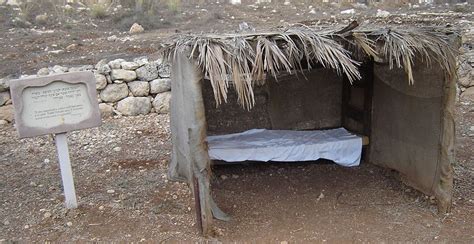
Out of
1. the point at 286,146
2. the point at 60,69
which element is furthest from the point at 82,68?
the point at 286,146

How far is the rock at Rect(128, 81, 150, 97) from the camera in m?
8.06

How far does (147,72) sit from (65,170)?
352 cm

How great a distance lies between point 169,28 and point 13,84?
24.7 feet

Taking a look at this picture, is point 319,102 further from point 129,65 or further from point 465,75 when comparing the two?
point 465,75

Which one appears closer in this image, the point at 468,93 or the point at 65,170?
the point at 65,170

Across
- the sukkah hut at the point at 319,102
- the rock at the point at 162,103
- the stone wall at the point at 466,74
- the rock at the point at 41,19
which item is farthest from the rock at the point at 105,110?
the stone wall at the point at 466,74

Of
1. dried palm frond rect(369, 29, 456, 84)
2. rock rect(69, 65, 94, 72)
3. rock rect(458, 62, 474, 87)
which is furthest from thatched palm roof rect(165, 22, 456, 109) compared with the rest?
rock rect(458, 62, 474, 87)

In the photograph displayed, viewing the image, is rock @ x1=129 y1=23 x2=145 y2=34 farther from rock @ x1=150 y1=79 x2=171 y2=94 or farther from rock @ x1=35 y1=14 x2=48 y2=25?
rock @ x1=150 y1=79 x2=171 y2=94

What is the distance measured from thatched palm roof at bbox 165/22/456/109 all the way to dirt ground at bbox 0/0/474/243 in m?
1.29

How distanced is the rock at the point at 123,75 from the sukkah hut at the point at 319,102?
260 centimetres

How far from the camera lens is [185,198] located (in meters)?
5.09

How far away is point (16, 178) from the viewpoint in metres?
5.79

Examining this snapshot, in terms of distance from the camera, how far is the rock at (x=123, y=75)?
7949 millimetres

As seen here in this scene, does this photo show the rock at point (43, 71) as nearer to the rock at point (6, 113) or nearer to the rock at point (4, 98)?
the rock at point (4, 98)
